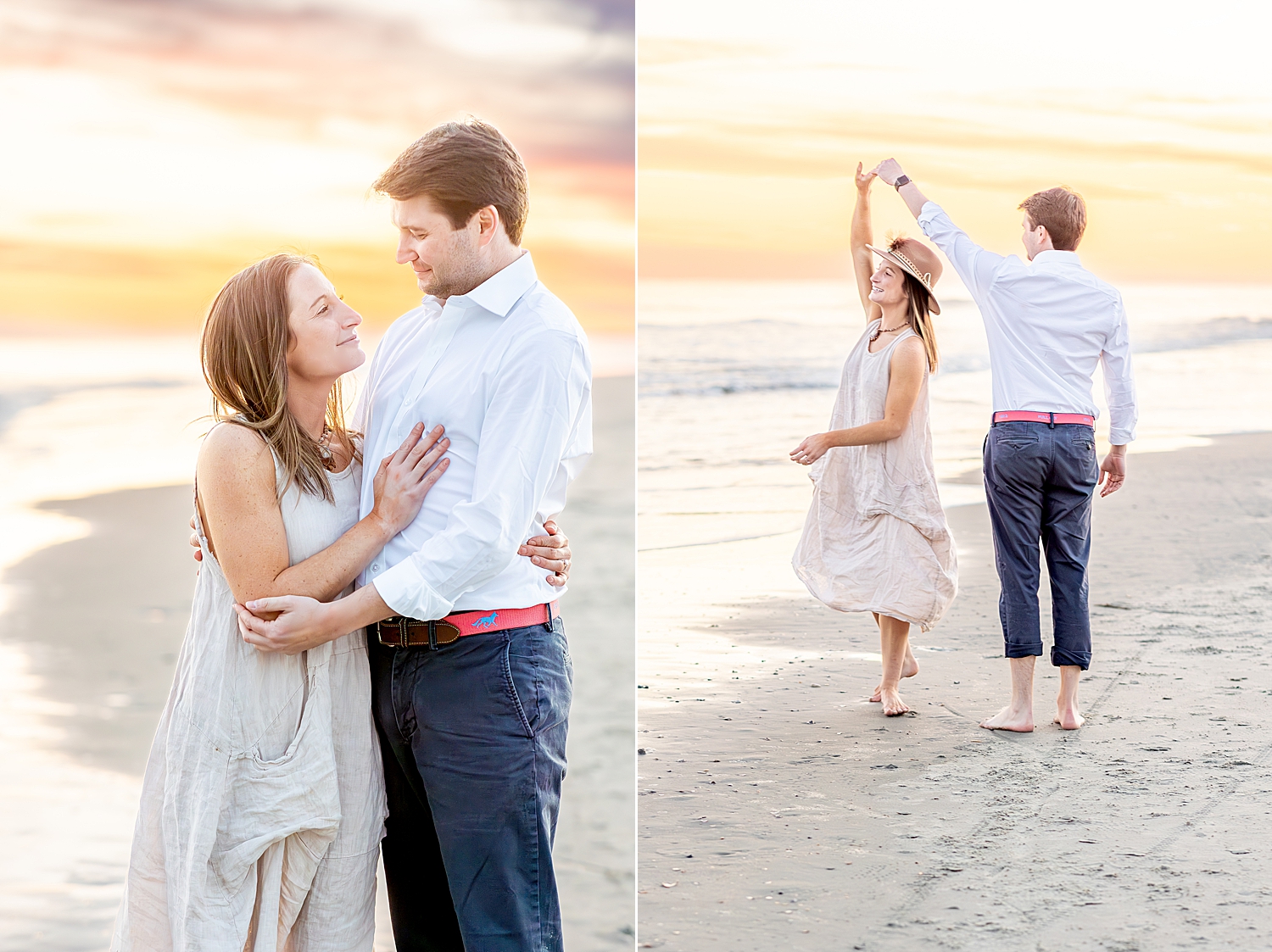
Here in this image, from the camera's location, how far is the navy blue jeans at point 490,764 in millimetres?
2605

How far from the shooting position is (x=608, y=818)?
608 centimetres

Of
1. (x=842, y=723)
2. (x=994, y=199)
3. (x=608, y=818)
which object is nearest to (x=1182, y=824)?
(x=842, y=723)

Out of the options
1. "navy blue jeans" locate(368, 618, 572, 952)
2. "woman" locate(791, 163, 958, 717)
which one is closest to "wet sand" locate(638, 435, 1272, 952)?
"woman" locate(791, 163, 958, 717)

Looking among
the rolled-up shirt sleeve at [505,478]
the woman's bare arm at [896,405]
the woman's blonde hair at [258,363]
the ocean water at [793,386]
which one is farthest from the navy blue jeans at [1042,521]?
the ocean water at [793,386]

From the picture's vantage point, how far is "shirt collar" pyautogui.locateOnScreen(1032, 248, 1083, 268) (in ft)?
18.0

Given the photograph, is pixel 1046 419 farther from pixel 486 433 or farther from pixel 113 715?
pixel 113 715

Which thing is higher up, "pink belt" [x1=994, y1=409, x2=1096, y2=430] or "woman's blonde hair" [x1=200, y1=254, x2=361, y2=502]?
"woman's blonde hair" [x1=200, y1=254, x2=361, y2=502]

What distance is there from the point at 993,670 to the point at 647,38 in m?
24.2

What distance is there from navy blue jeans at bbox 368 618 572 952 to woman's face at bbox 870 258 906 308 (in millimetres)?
3368

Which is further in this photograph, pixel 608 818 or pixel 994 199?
pixel 994 199

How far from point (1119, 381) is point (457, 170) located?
3.84 meters

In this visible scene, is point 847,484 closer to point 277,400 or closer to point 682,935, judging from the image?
point 682,935

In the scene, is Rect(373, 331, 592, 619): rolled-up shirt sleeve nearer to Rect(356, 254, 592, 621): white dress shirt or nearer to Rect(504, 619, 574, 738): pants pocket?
Rect(356, 254, 592, 621): white dress shirt

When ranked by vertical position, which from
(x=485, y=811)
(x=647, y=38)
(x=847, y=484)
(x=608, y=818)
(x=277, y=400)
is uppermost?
(x=647, y=38)
